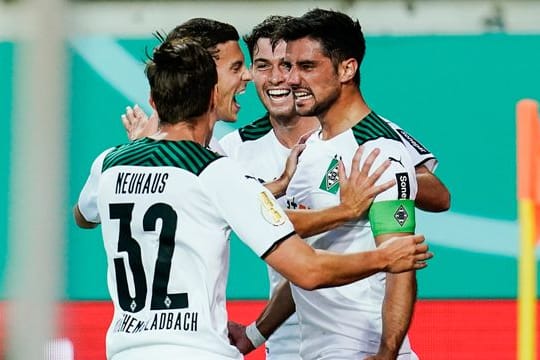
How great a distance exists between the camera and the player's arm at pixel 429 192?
4.26 meters

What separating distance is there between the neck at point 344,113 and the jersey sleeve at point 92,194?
740mm

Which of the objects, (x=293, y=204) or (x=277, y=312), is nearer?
(x=293, y=204)

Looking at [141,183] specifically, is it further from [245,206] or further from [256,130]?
[256,130]

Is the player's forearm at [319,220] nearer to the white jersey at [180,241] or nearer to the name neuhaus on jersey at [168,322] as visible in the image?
A: the white jersey at [180,241]

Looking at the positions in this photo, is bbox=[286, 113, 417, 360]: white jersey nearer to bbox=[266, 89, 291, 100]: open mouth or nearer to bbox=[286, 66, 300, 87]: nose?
bbox=[286, 66, 300, 87]: nose

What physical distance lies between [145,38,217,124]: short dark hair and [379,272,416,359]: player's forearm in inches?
29.9

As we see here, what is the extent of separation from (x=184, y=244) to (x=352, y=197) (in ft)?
2.14

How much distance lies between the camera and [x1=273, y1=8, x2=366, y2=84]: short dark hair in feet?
13.1

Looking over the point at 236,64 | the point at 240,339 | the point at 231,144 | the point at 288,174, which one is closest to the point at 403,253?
the point at 288,174

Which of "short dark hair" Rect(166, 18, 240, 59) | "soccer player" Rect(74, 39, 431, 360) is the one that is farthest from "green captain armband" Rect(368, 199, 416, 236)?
"short dark hair" Rect(166, 18, 240, 59)

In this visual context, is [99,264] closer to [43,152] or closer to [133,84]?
[133,84]

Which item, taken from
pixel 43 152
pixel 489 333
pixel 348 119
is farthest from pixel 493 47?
pixel 43 152

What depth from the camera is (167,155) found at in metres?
3.24

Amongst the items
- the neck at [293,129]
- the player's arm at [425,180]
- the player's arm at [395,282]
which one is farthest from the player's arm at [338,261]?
the neck at [293,129]
